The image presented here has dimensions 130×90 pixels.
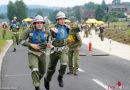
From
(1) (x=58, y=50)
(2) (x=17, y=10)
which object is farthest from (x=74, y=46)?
(2) (x=17, y=10)

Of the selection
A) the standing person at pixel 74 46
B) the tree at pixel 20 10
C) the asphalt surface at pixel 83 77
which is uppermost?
the standing person at pixel 74 46

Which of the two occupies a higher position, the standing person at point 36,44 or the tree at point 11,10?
the standing person at point 36,44

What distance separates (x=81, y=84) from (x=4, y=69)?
5117 mm

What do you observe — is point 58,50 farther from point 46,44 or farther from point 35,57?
point 35,57

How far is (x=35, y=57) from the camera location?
12273mm

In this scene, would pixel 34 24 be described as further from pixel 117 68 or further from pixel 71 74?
pixel 117 68

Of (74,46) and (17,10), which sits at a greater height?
(74,46)

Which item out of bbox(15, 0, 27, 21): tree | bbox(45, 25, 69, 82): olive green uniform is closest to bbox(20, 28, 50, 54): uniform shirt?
bbox(45, 25, 69, 82): olive green uniform

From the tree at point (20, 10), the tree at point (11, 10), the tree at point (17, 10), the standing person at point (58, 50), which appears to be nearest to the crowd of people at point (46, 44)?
the standing person at point (58, 50)

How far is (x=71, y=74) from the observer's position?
55.2 feet

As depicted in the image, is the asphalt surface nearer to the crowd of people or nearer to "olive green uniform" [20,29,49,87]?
→ the crowd of people

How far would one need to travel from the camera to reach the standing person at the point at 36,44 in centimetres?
1216

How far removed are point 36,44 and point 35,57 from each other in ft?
1.00

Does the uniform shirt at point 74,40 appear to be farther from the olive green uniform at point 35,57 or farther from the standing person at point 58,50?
the olive green uniform at point 35,57
